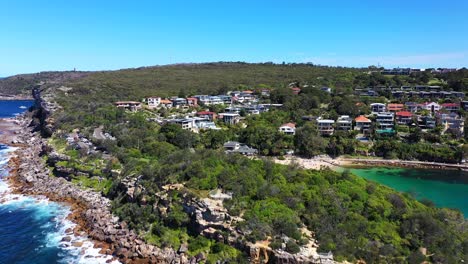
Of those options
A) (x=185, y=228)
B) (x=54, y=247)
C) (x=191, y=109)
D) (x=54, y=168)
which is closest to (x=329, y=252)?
(x=185, y=228)

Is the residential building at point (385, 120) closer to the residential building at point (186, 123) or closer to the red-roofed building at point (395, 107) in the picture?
the red-roofed building at point (395, 107)

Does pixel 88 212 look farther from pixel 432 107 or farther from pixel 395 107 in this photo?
pixel 432 107

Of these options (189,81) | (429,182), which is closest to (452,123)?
(429,182)

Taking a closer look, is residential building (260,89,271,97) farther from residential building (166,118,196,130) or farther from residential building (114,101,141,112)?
residential building (166,118,196,130)

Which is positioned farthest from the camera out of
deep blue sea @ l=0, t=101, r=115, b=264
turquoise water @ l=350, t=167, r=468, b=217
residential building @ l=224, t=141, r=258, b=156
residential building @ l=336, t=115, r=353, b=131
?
residential building @ l=336, t=115, r=353, b=131

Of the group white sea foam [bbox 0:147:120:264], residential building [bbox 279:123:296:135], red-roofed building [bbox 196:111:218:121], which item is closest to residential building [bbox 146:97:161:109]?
red-roofed building [bbox 196:111:218:121]

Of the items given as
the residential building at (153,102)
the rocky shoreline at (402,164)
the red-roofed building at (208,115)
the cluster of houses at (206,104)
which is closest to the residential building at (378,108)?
the cluster of houses at (206,104)

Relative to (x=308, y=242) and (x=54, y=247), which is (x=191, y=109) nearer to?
(x=54, y=247)
